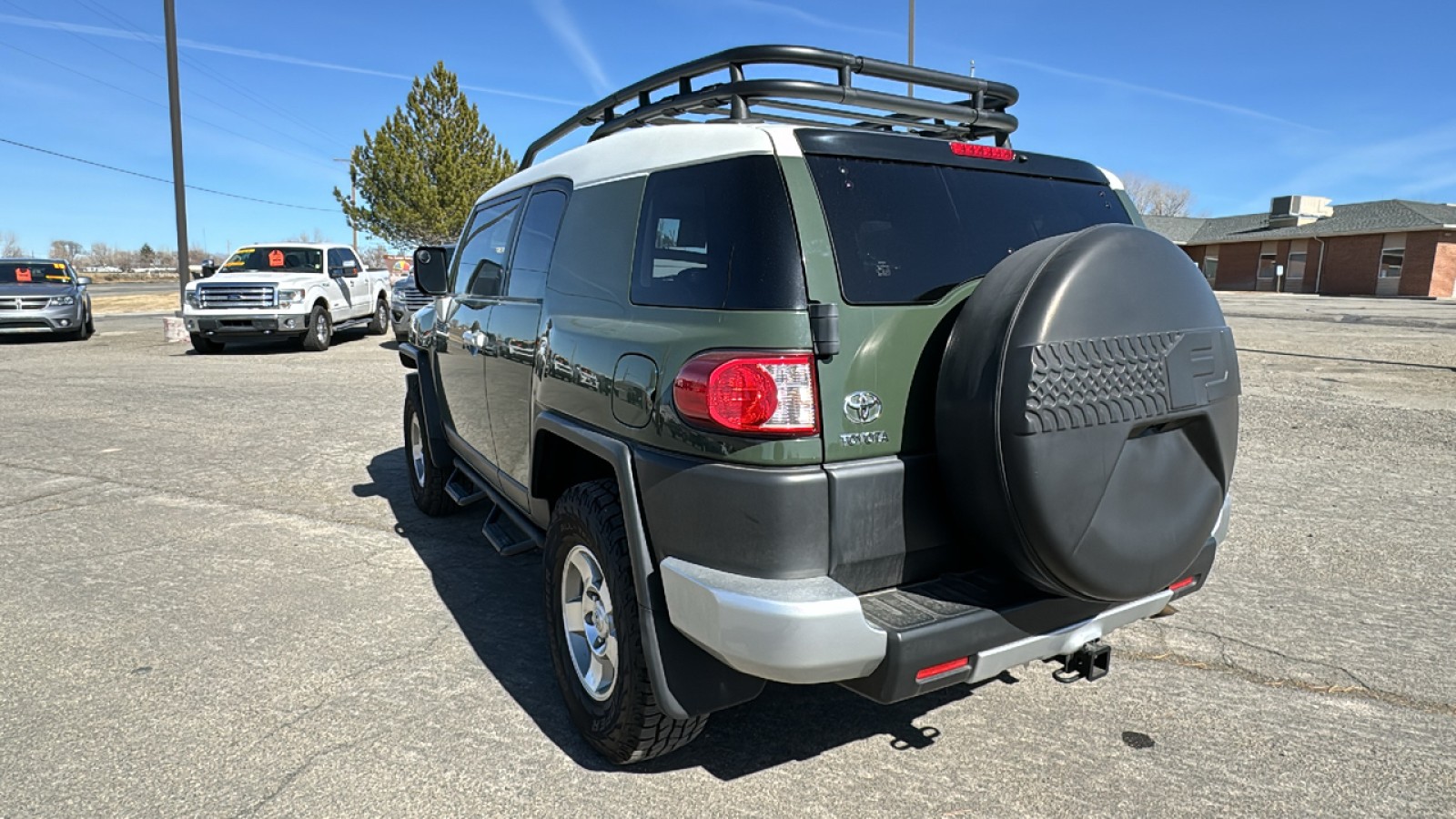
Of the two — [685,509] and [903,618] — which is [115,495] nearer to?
[685,509]

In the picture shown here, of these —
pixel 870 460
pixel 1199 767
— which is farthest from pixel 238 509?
pixel 1199 767

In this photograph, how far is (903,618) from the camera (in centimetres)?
223

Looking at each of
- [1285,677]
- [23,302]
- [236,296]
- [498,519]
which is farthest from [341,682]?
[23,302]

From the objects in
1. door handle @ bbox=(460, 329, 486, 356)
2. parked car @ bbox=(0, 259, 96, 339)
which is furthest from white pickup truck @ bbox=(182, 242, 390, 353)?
door handle @ bbox=(460, 329, 486, 356)

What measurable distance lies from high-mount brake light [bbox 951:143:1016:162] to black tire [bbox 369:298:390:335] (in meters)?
17.8

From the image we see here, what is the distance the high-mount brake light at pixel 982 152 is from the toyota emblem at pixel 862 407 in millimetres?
933

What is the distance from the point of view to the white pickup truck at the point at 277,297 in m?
14.7

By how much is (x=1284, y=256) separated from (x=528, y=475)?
55407 mm

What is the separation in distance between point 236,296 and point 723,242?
48.7 ft

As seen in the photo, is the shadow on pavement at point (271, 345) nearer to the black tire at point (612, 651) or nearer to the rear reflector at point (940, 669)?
the black tire at point (612, 651)

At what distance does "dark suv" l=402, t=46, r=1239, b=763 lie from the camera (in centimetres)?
218

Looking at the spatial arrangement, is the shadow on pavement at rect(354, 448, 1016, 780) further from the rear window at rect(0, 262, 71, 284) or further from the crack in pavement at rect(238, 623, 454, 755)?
the rear window at rect(0, 262, 71, 284)

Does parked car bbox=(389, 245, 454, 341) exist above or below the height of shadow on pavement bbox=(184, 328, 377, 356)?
above

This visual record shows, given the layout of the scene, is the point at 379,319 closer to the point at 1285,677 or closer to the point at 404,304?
the point at 404,304
